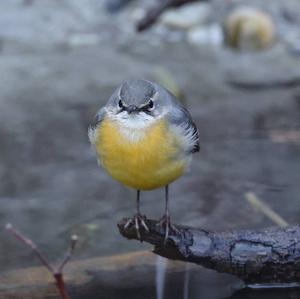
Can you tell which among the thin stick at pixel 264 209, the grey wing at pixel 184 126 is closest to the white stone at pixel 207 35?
the thin stick at pixel 264 209

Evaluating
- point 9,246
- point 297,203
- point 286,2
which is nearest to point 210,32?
point 286,2

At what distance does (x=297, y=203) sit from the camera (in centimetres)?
657

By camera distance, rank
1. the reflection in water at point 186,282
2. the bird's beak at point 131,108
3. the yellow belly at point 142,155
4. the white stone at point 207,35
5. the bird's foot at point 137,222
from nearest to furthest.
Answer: the yellow belly at point 142,155, the bird's beak at point 131,108, the bird's foot at point 137,222, the reflection in water at point 186,282, the white stone at point 207,35

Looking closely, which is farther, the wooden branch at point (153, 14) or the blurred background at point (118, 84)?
the wooden branch at point (153, 14)

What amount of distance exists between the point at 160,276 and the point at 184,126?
1.07m

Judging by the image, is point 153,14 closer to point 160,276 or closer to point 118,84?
point 118,84

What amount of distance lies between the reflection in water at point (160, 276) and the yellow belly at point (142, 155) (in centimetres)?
90

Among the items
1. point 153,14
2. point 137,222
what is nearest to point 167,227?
point 137,222

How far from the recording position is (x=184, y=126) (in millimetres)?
4891

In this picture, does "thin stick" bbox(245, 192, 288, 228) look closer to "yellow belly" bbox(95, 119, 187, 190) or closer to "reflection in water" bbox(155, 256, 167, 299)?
"reflection in water" bbox(155, 256, 167, 299)

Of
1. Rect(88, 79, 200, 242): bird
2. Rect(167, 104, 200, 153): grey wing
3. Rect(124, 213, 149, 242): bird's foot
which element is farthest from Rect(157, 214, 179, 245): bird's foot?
Rect(167, 104, 200, 153): grey wing

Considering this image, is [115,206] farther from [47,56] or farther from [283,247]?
[47,56]

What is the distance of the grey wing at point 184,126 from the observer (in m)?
4.80

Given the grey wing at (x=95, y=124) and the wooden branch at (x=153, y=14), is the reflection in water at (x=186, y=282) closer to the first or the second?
the grey wing at (x=95, y=124)
